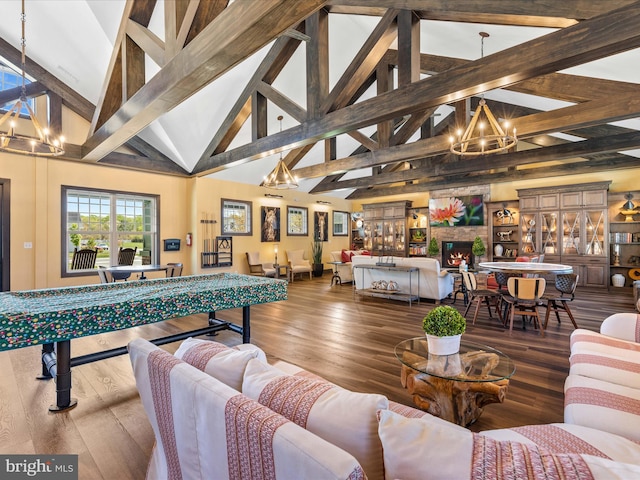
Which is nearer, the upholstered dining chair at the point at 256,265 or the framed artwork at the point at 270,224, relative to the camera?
the upholstered dining chair at the point at 256,265

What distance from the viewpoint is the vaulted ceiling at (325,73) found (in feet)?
9.29

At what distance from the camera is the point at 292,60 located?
6352 millimetres

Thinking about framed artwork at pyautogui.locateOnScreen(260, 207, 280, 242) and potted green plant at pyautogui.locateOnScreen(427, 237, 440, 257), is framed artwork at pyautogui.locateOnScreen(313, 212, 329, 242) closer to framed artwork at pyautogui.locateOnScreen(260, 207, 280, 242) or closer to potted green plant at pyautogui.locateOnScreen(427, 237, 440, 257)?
framed artwork at pyautogui.locateOnScreen(260, 207, 280, 242)

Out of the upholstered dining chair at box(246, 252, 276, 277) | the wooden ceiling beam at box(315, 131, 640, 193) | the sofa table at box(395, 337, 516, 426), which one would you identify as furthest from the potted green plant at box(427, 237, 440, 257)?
the sofa table at box(395, 337, 516, 426)

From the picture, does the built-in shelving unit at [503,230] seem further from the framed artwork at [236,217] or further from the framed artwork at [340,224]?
the framed artwork at [236,217]

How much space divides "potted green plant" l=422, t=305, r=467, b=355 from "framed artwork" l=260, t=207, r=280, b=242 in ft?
26.1

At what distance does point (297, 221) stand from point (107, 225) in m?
5.54

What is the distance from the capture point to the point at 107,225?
6992 millimetres

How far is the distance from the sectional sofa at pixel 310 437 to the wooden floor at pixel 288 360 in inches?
31.8

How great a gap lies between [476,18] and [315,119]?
2313 millimetres

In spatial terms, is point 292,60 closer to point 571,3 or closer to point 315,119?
point 315,119

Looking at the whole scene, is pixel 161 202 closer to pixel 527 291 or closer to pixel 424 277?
pixel 424 277

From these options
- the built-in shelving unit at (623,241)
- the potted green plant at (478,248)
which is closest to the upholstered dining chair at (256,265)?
the potted green plant at (478,248)

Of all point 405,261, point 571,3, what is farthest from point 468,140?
Answer: point 405,261
